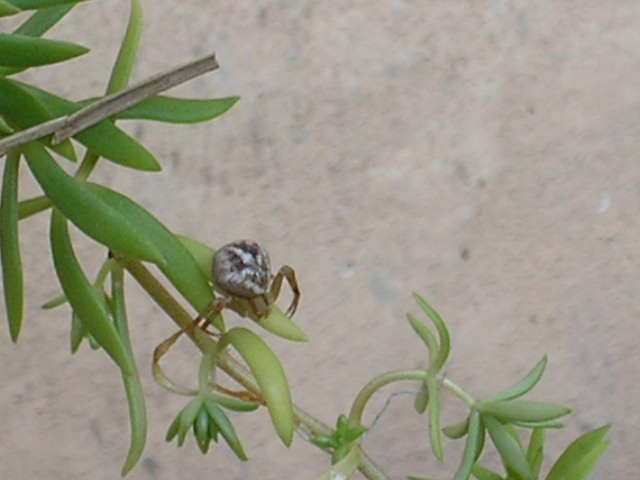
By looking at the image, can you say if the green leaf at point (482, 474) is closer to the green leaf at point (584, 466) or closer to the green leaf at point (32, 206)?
the green leaf at point (584, 466)

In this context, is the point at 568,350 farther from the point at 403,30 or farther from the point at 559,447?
the point at 403,30

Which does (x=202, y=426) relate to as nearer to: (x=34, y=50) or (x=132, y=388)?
(x=132, y=388)

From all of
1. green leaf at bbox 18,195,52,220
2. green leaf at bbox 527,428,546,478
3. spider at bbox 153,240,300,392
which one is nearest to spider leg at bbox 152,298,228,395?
spider at bbox 153,240,300,392

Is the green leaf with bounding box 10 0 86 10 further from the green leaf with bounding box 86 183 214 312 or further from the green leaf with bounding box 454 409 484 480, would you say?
the green leaf with bounding box 454 409 484 480

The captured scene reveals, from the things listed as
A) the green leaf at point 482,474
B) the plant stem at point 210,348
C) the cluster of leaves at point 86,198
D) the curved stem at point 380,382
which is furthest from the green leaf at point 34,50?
the green leaf at point 482,474

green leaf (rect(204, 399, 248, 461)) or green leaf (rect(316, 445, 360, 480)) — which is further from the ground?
green leaf (rect(204, 399, 248, 461))

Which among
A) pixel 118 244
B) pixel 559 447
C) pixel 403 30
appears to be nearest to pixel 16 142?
Answer: pixel 118 244

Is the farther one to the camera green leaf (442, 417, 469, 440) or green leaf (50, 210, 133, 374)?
green leaf (442, 417, 469, 440)

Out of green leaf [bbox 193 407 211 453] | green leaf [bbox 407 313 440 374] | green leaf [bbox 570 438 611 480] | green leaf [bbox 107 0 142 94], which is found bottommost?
green leaf [bbox 570 438 611 480]
